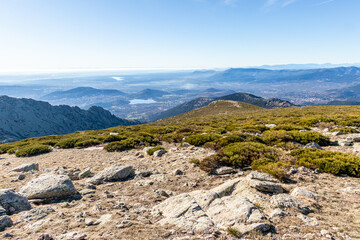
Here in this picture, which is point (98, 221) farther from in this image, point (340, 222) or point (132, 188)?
point (340, 222)

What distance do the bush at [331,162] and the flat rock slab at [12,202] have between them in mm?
10970

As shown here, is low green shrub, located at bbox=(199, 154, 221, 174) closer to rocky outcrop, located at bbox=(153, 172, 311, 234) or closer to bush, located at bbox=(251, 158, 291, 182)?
bush, located at bbox=(251, 158, 291, 182)

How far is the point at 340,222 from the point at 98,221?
6.48 metres

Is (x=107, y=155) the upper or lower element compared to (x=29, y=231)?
lower

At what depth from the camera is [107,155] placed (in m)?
13.2

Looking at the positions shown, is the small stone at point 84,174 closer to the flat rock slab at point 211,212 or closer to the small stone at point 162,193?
the small stone at point 162,193

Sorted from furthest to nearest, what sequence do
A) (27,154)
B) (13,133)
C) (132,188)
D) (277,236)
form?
(13,133) → (27,154) → (132,188) → (277,236)

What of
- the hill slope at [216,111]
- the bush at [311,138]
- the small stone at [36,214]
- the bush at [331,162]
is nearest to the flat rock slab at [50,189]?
the small stone at [36,214]

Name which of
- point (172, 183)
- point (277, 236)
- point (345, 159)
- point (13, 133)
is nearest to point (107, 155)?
point (172, 183)

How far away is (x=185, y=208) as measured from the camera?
5289mm

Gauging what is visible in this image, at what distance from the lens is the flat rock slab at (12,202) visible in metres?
5.51

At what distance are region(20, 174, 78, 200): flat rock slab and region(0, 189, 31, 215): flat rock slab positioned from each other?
491 mm

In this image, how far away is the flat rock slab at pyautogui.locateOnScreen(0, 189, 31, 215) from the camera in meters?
5.51

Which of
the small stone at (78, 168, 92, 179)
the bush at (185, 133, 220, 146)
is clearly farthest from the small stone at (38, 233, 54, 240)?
the bush at (185, 133, 220, 146)
